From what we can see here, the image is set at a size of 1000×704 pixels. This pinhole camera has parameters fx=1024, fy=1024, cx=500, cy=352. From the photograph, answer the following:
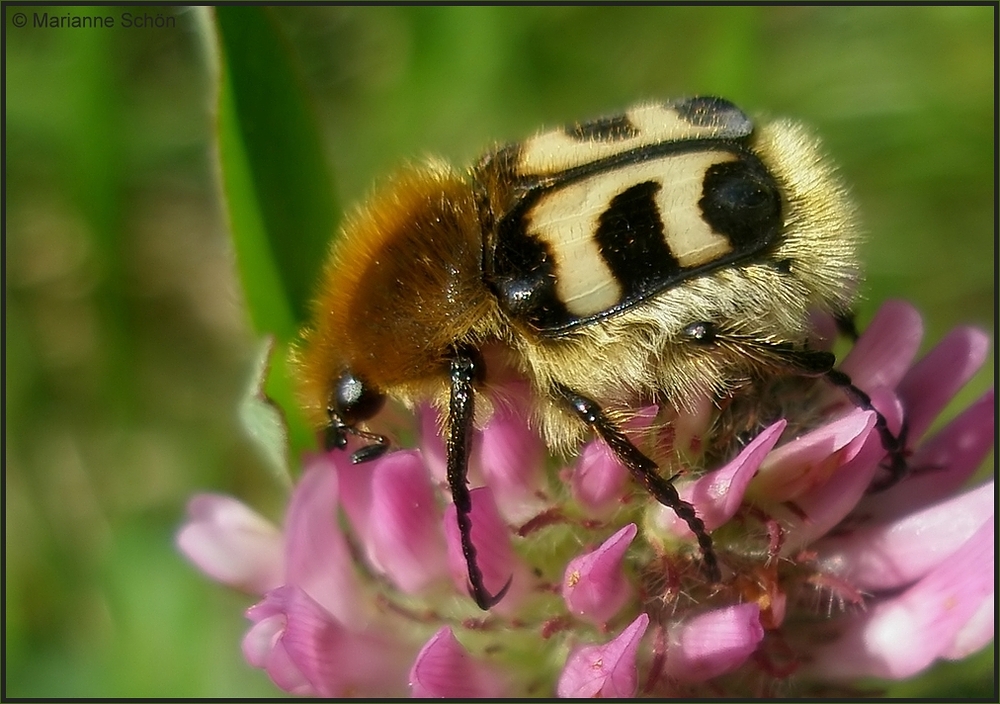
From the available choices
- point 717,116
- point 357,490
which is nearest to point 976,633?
point 717,116

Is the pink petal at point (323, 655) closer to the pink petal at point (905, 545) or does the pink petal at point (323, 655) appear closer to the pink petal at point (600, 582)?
the pink petal at point (600, 582)

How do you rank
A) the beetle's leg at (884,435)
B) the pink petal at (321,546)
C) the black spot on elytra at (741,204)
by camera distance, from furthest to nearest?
the pink petal at (321,546) → the beetle's leg at (884,435) → the black spot on elytra at (741,204)

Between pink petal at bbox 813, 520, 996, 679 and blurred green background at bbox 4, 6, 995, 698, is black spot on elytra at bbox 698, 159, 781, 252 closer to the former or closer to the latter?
pink petal at bbox 813, 520, 996, 679

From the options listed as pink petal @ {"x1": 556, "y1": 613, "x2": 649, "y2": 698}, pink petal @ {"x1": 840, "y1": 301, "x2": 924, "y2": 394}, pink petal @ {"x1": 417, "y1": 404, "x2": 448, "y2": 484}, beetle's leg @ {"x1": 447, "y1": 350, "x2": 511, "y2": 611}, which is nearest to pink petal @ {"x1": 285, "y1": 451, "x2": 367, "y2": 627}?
pink petal @ {"x1": 417, "y1": 404, "x2": 448, "y2": 484}

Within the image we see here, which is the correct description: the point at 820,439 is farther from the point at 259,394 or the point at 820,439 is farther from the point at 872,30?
the point at 872,30

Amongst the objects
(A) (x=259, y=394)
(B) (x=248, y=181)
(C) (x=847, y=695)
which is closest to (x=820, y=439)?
(C) (x=847, y=695)

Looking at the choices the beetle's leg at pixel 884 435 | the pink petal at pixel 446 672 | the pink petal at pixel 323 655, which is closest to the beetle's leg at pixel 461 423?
the pink petal at pixel 446 672
